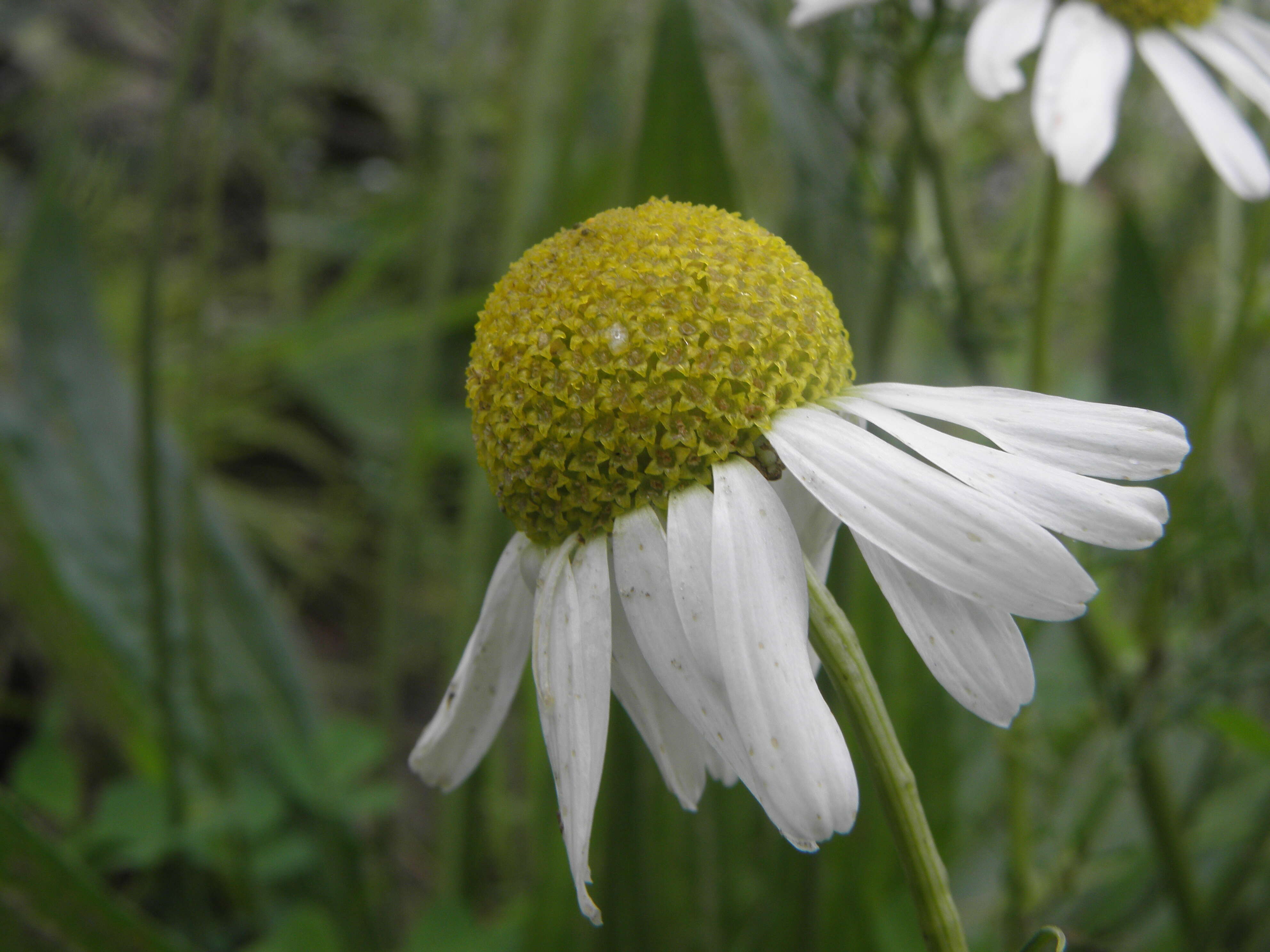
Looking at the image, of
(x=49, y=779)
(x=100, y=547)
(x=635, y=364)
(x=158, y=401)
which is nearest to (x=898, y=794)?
(x=635, y=364)

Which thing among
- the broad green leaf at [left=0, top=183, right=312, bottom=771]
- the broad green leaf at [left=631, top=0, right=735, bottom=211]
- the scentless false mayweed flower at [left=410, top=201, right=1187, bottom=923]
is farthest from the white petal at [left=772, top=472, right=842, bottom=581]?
the broad green leaf at [left=0, top=183, right=312, bottom=771]

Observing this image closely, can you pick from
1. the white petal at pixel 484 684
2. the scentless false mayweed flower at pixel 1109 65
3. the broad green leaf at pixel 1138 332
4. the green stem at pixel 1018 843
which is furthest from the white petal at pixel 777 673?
the broad green leaf at pixel 1138 332

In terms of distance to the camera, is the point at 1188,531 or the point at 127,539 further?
the point at 127,539

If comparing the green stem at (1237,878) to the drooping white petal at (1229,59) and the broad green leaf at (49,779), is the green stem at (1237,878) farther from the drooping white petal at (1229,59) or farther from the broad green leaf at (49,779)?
the broad green leaf at (49,779)

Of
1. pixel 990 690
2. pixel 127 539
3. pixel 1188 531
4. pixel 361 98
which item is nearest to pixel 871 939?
pixel 1188 531

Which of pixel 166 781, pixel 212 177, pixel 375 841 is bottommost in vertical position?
pixel 375 841

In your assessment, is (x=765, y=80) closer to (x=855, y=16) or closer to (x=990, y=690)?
(x=855, y=16)

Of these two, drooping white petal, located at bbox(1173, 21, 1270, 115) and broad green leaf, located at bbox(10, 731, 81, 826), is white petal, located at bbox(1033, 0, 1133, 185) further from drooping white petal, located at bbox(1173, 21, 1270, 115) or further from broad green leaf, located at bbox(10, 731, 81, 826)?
broad green leaf, located at bbox(10, 731, 81, 826)
